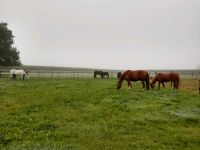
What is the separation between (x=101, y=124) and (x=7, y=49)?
47.2 m

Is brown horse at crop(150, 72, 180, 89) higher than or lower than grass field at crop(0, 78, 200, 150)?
higher

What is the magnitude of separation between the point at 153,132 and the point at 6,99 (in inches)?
479

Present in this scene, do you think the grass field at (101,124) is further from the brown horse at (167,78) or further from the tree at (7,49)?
the tree at (7,49)

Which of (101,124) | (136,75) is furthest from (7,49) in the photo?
(101,124)

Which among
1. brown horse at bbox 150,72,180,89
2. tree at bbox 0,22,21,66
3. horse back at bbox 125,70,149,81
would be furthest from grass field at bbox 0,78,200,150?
tree at bbox 0,22,21,66

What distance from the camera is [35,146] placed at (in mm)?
9883

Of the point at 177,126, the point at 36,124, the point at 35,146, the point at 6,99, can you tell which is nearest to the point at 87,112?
the point at 36,124

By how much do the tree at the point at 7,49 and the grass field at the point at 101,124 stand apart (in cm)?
3929

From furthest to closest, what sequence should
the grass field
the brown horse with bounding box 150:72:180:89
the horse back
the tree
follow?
1. the tree
2. the brown horse with bounding box 150:72:180:89
3. the horse back
4. the grass field

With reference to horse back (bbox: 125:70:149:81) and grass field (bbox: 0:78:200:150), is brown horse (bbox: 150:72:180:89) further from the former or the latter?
grass field (bbox: 0:78:200:150)

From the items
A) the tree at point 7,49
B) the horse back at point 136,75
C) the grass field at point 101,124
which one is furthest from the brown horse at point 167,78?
the tree at point 7,49

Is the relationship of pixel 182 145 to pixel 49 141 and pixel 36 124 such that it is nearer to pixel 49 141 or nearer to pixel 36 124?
pixel 49 141

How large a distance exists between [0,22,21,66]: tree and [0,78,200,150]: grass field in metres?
39.3

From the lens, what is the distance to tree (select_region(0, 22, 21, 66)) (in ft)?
186
